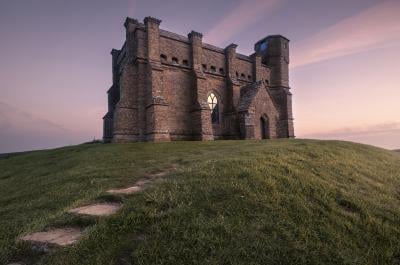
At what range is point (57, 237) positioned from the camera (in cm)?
373

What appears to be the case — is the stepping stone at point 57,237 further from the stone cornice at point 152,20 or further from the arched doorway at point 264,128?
the arched doorway at point 264,128

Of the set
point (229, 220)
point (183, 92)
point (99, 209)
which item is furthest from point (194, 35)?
point (229, 220)

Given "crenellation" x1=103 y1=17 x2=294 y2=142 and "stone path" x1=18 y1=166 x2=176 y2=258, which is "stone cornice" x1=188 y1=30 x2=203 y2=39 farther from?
"stone path" x1=18 y1=166 x2=176 y2=258

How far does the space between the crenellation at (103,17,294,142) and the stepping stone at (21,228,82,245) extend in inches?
553

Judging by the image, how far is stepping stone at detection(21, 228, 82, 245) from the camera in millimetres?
3562

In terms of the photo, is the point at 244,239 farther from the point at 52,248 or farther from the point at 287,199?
the point at 52,248

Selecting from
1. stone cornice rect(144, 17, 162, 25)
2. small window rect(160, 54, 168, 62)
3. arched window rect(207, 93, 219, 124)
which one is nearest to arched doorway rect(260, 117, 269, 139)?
arched window rect(207, 93, 219, 124)

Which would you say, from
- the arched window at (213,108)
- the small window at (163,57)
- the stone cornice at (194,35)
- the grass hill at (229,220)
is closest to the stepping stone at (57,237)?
the grass hill at (229,220)

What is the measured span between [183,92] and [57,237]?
18484mm

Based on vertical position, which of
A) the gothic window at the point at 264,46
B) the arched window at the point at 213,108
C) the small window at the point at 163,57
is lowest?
the arched window at the point at 213,108

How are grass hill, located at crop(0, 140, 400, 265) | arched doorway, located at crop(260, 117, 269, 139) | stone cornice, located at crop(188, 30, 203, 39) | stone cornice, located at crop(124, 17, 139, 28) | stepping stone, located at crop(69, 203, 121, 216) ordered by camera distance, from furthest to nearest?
arched doorway, located at crop(260, 117, 269, 139) → stone cornice, located at crop(188, 30, 203, 39) → stone cornice, located at crop(124, 17, 139, 28) → stepping stone, located at crop(69, 203, 121, 216) → grass hill, located at crop(0, 140, 400, 265)

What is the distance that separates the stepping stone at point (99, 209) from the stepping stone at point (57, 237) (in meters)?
0.48

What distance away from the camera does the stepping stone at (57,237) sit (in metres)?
3.56

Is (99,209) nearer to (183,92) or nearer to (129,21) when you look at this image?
(183,92)
